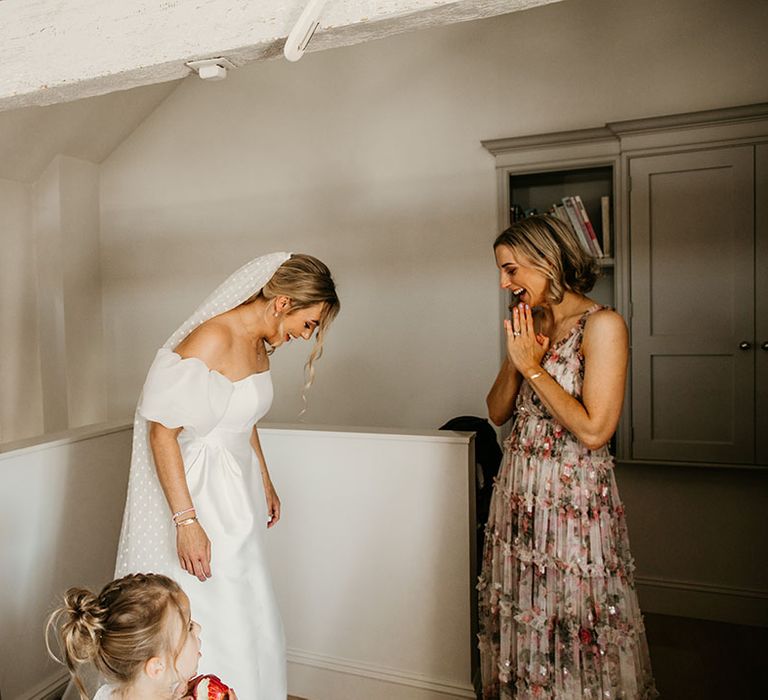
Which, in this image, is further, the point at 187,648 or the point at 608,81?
the point at 608,81

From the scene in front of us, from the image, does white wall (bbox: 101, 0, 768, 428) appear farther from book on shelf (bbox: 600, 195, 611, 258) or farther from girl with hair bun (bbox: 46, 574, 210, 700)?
girl with hair bun (bbox: 46, 574, 210, 700)

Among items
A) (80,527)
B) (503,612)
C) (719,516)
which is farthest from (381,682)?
(719,516)

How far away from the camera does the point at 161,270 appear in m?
4.22

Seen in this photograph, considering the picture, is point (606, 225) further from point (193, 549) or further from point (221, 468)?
point (193, 549)

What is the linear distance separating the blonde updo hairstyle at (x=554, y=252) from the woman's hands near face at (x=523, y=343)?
0.09 m

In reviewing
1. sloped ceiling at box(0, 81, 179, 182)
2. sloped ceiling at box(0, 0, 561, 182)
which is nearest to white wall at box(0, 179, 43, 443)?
sloped ceiling at box(0, 81, 179, 182)

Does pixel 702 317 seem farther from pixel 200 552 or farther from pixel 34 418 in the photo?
pixel 34 418

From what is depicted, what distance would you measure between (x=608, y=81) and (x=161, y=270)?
286 centimetres

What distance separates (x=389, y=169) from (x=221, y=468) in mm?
2228

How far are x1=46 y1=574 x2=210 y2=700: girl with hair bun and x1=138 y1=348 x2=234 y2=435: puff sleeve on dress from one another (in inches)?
22.4

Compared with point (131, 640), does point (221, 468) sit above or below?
above

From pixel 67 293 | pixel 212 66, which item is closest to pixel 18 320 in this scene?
pixel 67 293

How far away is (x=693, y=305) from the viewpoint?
2846 millimetres

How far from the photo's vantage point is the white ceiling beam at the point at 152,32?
1.09 metres
